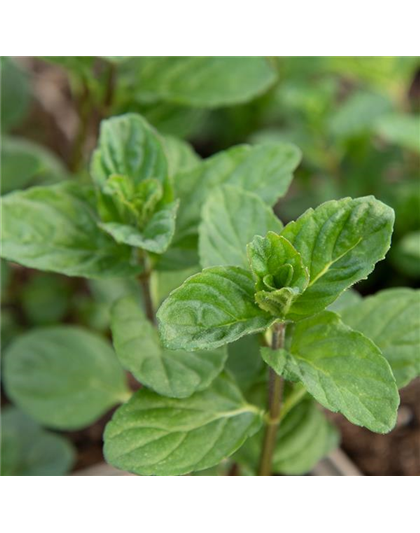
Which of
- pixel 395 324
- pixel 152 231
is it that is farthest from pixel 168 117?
pixel 395 324

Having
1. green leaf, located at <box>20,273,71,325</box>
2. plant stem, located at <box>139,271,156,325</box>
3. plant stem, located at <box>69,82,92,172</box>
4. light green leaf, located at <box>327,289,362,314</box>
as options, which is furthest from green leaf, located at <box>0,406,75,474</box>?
light green leaf, located at <box>327,289,362,314</box>

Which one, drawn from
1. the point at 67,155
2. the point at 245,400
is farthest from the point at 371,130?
the point at 245,400

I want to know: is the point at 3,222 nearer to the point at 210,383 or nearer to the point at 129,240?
the point at 129,240

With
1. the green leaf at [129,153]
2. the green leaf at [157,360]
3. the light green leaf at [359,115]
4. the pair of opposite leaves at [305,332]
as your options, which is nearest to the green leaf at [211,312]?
the pair of opposite leaves at [305,332]

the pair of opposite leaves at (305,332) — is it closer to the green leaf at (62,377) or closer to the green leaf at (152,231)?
the green leaf at (152,231)

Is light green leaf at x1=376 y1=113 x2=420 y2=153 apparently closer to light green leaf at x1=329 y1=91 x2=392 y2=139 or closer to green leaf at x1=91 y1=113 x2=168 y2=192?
light green leaf at x1=329 y1=91 x2=392 y2=139

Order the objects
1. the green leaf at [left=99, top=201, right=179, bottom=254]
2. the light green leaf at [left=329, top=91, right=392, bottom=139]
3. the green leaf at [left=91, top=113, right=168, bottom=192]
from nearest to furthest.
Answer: the green leaf at [left=99, top=201, right=179, bottom=254] < the green leaf at [left=91, top=113, right=168, bottom=192] < the light green leaf at [left=329, top=91, right=392, bottom=139]
